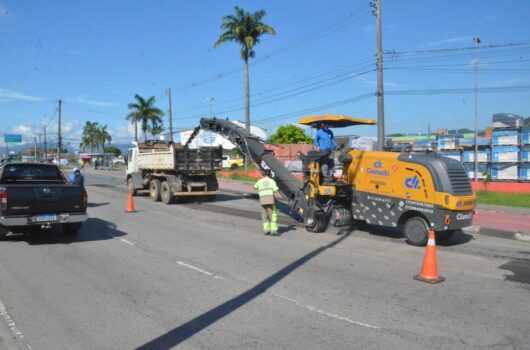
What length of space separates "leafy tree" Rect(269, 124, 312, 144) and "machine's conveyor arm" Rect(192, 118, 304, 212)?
44439mm

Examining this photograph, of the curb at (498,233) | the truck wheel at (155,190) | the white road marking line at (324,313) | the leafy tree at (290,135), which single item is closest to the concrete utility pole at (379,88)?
the curb at (498,233)

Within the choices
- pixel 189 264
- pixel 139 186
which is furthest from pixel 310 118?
pixel 139 186

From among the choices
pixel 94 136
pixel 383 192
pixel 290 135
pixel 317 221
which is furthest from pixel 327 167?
pixel 94 136

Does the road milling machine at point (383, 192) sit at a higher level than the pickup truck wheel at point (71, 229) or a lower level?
higher

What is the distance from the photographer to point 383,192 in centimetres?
1062

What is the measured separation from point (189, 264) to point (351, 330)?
151 inches

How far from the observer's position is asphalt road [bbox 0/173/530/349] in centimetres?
483

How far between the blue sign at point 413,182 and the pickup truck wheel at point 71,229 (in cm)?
768

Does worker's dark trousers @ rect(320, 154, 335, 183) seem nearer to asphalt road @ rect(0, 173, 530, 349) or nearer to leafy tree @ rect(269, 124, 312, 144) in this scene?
asphalt road @ rect(0, 173, 530, 349)

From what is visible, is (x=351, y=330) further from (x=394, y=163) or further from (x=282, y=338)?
(x=394, y=163)

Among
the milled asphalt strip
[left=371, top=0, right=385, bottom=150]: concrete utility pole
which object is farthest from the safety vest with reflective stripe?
[left=371, top=0, right=385, bottom=150]: concrete utility pole

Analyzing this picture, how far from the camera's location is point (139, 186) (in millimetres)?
21406

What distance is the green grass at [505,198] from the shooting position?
18.2m

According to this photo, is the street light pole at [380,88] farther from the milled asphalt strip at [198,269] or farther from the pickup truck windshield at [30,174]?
the milled asphalt strip at [198,269]
